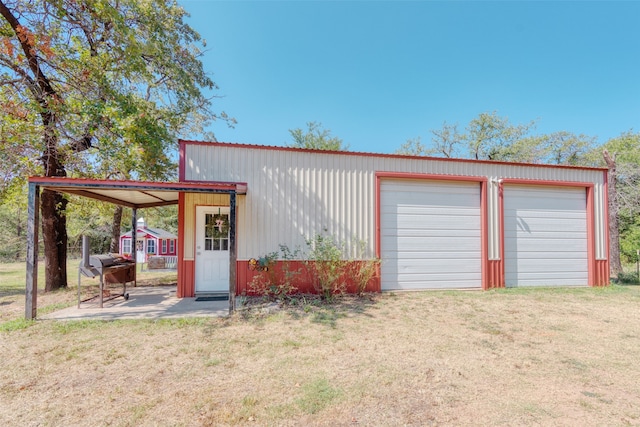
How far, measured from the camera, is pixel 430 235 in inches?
279

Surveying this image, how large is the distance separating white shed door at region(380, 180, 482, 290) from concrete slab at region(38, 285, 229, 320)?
3.82 meters

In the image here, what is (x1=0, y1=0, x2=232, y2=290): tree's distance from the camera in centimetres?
647

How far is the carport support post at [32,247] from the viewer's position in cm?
436

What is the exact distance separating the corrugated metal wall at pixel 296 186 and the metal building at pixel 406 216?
2 cm

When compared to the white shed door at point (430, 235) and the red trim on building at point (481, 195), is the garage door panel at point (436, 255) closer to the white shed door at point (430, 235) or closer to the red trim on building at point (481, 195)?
the white shed door at point (430, 235)

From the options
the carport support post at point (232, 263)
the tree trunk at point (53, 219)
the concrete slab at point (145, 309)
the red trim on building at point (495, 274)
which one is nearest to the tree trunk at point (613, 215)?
the red trim on building at point (495, 274)

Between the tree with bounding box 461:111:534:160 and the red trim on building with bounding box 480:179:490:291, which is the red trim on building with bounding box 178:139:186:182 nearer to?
the red trim on building with bounding box 480:179:490:291

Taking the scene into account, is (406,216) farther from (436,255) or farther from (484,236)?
(484,236)

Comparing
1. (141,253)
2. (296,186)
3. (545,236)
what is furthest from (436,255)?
(141,253)

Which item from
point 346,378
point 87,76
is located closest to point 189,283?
point 346,378

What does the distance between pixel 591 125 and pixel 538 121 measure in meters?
2.89

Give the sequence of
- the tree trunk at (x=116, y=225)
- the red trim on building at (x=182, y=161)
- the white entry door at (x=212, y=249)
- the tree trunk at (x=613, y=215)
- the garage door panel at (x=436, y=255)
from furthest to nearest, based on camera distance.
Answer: the tree trunk at (x=613, y=215) < the tree trunk at (x=116, y=225) < the garage door panel at (x=436, y=255) < the white entry door at (x=212, y=249) < the red trim on building at (x=182, y=161)

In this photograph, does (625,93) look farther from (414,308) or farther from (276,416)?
(276,416)

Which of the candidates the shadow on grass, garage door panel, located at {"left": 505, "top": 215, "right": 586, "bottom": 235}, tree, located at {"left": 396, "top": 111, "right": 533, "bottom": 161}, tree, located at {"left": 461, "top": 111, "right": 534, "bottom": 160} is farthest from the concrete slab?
tree, located at {"left": 461, "top": 111, "right": 534, "bottom": 160}
